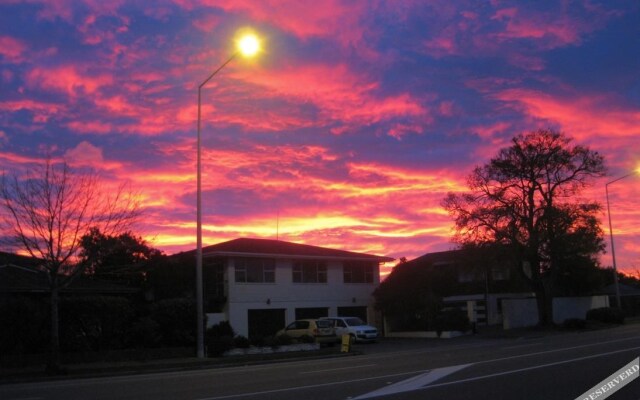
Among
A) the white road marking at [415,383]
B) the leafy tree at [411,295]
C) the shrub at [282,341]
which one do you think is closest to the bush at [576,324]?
the leafy tree at [411,295]

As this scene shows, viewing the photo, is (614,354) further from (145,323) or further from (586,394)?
(145,323)

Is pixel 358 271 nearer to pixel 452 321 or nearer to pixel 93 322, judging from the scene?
pixel 452 321

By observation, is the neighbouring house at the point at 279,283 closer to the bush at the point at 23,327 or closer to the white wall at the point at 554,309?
the white wall at the point at 554,309

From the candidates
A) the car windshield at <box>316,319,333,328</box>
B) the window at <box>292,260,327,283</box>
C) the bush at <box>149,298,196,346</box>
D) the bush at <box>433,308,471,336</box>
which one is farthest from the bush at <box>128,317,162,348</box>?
the bush at <box>433,308,471,336</box>

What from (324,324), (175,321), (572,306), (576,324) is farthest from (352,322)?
(572,306)

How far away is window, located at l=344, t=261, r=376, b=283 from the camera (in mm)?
48969

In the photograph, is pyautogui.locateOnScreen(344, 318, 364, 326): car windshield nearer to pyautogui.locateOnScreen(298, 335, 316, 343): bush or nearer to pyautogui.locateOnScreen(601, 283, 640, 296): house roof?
pyautogui.locateOnScreen(298, 335, 316, 343): bush

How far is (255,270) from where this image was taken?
42.9m

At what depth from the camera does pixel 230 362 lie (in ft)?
86.6

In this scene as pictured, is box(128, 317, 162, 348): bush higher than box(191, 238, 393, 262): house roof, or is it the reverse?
box(191, 238, 393, 262): house roof

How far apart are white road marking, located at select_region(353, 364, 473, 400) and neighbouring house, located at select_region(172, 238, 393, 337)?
2139 cm

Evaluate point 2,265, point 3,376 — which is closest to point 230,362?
point 3,376

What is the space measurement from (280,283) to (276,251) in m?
2.20

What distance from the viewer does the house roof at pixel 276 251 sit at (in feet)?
138
